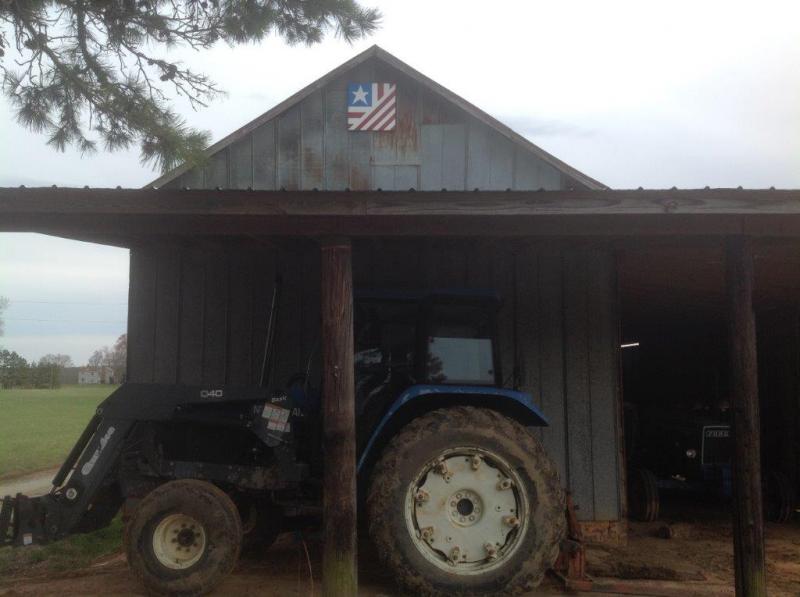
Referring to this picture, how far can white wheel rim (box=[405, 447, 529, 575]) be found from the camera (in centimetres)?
559

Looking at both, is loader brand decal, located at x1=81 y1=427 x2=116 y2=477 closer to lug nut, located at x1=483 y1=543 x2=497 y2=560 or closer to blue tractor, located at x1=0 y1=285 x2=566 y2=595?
blue tractor, located at x1=0 y1=285 x2=566 y2=595

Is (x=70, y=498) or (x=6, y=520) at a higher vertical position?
(x=70, y=498)

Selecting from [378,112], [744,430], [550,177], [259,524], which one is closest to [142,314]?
[259,524]

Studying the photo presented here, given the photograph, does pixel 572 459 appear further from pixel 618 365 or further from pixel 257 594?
pixel 257 594

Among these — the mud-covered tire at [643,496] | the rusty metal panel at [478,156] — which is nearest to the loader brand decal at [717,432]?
the mud-covered tire at [643,496]

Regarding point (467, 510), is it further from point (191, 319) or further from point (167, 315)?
point (167, 315)

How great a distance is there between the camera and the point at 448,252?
8352 mm

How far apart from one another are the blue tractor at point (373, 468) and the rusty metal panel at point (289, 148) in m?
3.47

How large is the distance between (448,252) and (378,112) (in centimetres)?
238

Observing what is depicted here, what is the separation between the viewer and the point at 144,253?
8586 mm

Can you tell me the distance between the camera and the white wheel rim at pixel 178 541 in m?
5.58

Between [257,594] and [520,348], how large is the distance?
3734 millimetres

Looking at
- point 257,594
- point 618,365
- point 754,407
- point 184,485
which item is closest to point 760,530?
point 754,407

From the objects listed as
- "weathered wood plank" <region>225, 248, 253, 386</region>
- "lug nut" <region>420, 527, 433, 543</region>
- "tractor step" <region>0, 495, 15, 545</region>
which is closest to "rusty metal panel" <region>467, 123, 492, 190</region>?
"weathered wood plank" <region>225, 248, 253, 386</region>
